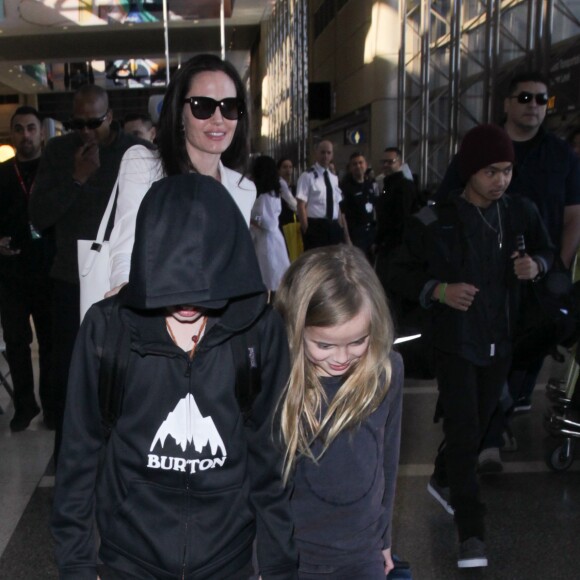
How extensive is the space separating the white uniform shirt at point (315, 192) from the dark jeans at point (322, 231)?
0.08m

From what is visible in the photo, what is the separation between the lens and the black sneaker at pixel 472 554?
3.19 metres

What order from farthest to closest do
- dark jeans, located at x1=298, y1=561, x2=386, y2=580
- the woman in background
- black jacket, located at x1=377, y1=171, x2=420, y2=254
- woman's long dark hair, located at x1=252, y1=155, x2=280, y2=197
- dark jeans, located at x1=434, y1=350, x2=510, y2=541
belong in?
black jacket, located at x1=377, y1=171, x2=420, y2=254, woman's long dark hair, located at x1=252, y1=155, x2=280, y2=197, the woman in background, dark jeans, located at x1=434, y1=350, x2=510, y2=541, dark jeans, located at x1=298, y1=561, x2=386, y2=580

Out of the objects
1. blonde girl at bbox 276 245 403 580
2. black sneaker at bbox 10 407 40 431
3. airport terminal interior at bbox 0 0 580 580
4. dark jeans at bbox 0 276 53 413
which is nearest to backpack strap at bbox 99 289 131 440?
blonde girl at bbox 276 245 403 580

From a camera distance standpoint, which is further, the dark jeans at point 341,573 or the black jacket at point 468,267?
the black jacket at point 468,267

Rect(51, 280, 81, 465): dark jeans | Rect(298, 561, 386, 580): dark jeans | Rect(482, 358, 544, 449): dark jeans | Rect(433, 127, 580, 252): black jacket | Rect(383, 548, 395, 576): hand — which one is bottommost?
Rect(482, 358, 544, 449): dark jeans

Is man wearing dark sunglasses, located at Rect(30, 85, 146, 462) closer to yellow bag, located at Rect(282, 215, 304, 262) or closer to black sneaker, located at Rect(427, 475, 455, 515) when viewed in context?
black sneaker, located at Rect(427, 475, 455, 515)

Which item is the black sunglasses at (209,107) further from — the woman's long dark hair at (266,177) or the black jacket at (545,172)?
the woman's long dark hair at (266,177)

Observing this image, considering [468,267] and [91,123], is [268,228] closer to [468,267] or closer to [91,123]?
[91,123]

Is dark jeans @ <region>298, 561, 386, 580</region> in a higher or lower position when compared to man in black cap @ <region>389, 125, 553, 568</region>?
lower

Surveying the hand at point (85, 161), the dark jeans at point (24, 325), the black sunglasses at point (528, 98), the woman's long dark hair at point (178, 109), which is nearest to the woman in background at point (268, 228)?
the dark jeans at point (24, 325)

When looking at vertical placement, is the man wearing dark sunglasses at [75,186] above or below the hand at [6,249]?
above

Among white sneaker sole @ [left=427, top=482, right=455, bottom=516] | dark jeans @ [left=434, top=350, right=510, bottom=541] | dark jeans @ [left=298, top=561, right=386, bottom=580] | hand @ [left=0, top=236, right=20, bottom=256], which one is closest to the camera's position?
dark jeans @ [left=298, top=561, right=386, bottom=580]

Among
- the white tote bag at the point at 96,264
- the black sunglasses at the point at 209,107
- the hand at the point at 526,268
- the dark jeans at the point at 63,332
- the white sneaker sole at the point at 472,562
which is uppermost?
the black sunglasses at the point at 209,107

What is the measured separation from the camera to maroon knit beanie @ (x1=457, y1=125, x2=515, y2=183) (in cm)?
315
